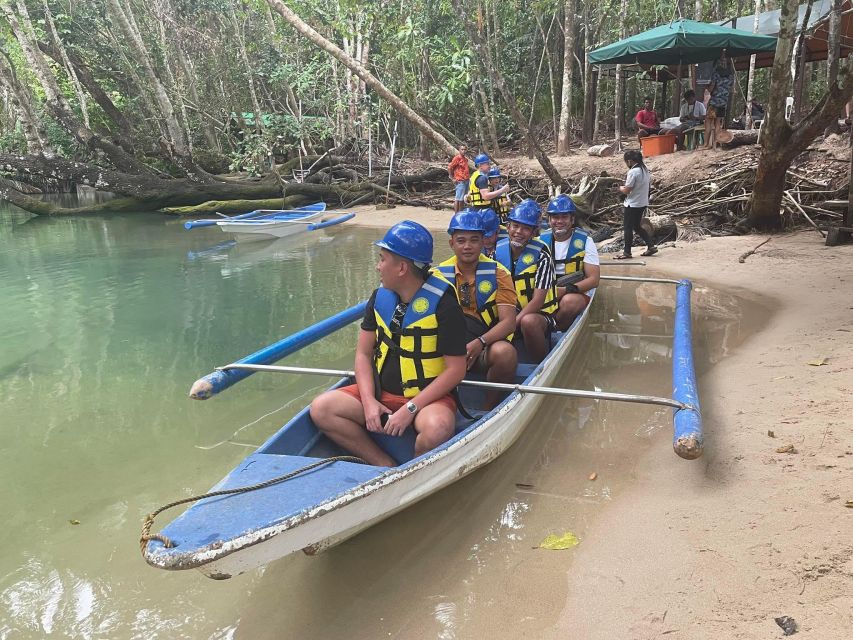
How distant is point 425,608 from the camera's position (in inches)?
106

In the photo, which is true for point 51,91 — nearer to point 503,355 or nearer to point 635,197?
point 635,197

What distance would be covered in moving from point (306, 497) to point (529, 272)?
9.24 feet

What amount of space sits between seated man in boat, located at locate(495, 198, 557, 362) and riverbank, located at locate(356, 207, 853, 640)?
3.92 feet

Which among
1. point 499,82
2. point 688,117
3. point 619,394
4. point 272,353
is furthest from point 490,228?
point 688,117

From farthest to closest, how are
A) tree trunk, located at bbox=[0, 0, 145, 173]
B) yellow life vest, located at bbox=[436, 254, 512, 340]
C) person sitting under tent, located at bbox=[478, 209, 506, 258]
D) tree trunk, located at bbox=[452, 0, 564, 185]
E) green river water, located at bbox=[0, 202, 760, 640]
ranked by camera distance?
tree trunk, located at bbox=[0, 0, 145, 173]
tree trunk, located at bbox=[452, 0, 564, 185]
person sitting under tent, located at bbox=[478, 209, 506, 258]
yellow life vest, located at bbox=[436, 254, 512, 340]
green river water, located at bbox=[0, 202, 760, 640]

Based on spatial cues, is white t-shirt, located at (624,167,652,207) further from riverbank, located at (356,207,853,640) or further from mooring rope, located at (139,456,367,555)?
mooring rope, located at (139,456,367,555)

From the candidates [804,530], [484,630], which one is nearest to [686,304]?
[804,530]

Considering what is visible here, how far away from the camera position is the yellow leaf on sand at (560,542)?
2.99 metres

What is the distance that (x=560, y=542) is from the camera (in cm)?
303

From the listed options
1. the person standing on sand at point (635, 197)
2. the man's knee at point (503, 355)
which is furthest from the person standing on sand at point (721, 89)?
the man's knee at point (503, 355)

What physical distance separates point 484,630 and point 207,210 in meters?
16.4

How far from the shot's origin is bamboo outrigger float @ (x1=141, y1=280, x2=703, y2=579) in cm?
205

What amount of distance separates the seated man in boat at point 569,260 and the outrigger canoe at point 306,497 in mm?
1948

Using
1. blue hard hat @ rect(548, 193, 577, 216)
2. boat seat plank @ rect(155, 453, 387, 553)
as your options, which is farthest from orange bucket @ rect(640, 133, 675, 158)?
boat seat plank @ rect(155, 453, 387, 553)
